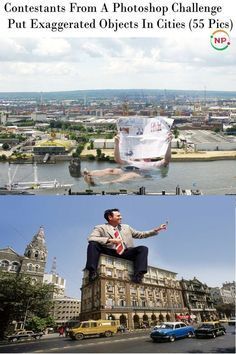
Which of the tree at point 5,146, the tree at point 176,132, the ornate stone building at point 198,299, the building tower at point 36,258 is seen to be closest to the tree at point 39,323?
the building tower at point 36,258

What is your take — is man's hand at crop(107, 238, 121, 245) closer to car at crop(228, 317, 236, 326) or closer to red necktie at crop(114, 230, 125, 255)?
red necktie at crop(114, 230, 125, 255)

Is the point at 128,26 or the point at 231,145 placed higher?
the point at 128,26

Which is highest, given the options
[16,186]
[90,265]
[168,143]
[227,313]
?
[168,143]

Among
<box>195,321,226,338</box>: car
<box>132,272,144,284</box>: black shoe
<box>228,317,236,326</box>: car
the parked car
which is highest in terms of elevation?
<box>132,272,144,284</box>: black shoe

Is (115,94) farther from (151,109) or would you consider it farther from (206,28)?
(206,28)

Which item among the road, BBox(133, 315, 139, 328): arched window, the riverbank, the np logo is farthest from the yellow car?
the riverbank

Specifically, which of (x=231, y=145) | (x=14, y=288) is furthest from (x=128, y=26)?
(x=231, y=145)
